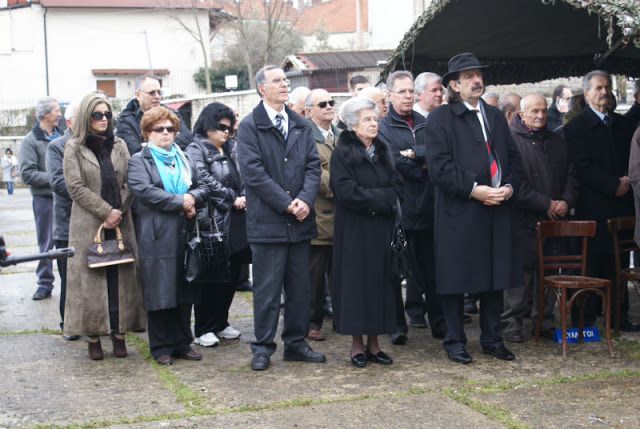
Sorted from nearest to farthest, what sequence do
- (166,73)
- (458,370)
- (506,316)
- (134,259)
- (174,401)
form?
(174,401) → (458,370) → (134,259) → (506,316) → (166,73)

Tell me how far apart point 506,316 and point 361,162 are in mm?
1963

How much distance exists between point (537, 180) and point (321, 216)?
6.08 ft

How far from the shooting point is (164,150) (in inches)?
247

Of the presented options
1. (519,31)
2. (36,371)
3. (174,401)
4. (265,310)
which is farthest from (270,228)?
(519,31)

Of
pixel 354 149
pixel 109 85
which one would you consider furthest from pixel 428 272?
pixel 109 85

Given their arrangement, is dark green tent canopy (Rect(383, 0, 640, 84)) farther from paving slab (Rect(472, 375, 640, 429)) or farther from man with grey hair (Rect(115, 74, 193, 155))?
paving slab (Rect(472, 375, 640, 429))

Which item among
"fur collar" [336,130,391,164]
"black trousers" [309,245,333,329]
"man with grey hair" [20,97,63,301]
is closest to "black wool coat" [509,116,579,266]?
"fur collar" [336,130,391,164]

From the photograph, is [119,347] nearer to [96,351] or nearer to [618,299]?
[96,351]

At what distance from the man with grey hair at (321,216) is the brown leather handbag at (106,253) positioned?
5.23ft

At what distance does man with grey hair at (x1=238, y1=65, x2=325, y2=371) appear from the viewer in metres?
6.05

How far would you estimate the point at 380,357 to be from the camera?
614 centimetres

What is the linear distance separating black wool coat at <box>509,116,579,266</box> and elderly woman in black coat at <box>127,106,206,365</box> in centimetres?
269

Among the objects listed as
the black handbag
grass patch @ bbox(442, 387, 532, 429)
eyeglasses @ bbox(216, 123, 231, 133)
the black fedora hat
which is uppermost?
the black fedora hat

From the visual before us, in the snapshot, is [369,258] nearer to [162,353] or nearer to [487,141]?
[487,141]
